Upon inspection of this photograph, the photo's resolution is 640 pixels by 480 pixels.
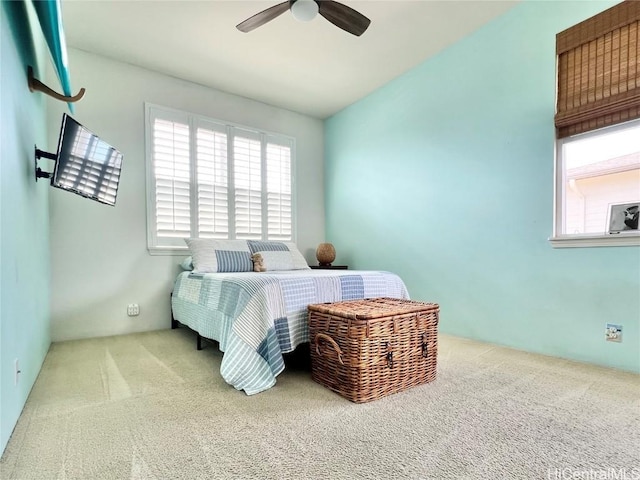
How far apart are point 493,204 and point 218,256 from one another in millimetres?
2600

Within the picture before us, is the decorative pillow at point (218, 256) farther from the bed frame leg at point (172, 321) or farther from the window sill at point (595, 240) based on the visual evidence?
the window sill at point (595, 240)

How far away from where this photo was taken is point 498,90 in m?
Result: 2.82

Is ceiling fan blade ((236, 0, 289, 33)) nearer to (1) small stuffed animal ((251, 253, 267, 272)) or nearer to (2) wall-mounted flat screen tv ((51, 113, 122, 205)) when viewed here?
(2) wall-mounted flat screen tv ((51, 113, 122, 205))

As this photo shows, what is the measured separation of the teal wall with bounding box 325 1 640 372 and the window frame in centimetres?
5

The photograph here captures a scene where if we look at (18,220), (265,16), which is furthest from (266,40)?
(18,220)

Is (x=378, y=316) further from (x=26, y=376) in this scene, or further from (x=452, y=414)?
(x=26, y=376)

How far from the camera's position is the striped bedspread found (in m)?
1.90

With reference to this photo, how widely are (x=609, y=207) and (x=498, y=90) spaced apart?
1.30 m

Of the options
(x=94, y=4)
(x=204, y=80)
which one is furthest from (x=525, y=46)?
(x=94, y=4)

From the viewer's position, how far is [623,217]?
2.18 meters

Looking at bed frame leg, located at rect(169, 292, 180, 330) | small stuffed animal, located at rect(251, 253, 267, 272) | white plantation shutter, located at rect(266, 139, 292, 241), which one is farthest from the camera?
white plantation shutter, located at rect(266, 139, 292, 241)

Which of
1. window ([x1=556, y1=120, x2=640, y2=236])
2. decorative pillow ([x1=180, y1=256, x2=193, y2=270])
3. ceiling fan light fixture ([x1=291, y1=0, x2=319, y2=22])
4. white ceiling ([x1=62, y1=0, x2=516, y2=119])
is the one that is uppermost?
white ceiling ([x1=62, y1=0, x2=516, y2=119])

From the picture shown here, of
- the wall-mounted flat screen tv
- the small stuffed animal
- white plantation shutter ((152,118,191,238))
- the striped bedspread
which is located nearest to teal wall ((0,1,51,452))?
the wall-mounted flat screen tv

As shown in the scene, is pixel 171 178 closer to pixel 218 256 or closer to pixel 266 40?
pixel 218 256
